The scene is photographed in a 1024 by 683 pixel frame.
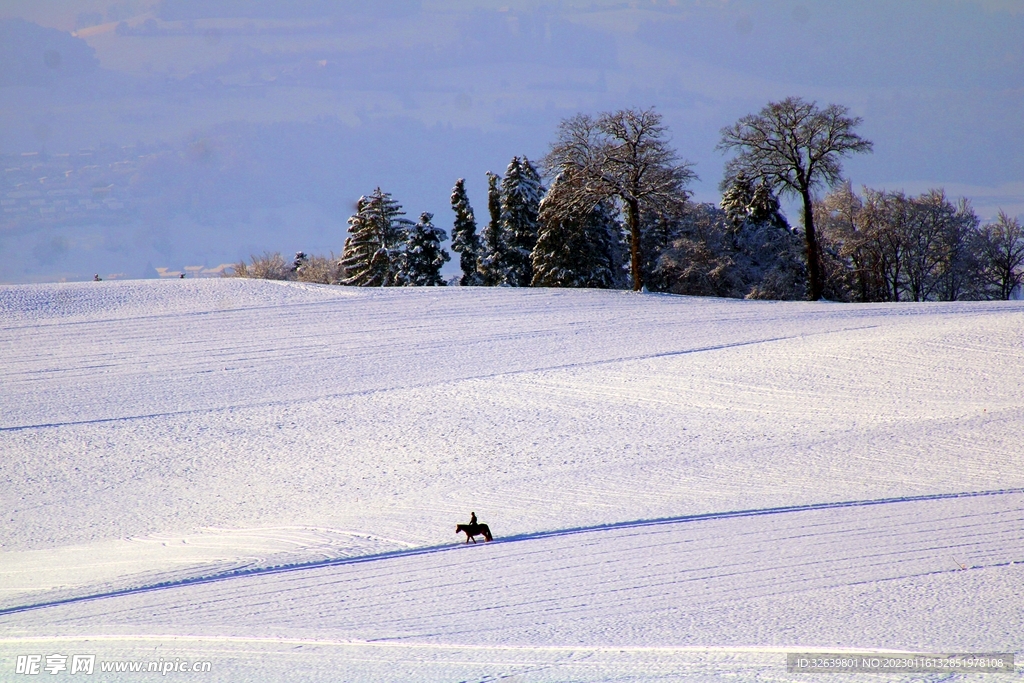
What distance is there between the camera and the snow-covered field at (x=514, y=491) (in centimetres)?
904

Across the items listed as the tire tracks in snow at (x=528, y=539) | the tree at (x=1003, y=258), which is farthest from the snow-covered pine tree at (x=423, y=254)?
the tire tracks in snow at (x=528, y=539)

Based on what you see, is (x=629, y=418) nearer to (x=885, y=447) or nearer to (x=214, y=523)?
(x=885, y=447)

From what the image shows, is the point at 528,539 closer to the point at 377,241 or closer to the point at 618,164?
the point at 618,164

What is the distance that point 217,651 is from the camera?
8.86 m

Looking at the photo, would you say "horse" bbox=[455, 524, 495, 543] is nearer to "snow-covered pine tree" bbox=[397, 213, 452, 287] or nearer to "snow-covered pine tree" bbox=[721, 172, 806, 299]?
"snow-covered pine tree" bbox=[721, 172, 806, 299]

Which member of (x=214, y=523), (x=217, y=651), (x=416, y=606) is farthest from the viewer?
(x=214, y=523)

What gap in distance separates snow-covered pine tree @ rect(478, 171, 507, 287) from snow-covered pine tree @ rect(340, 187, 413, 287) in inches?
209

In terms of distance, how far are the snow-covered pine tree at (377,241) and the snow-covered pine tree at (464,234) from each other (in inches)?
134

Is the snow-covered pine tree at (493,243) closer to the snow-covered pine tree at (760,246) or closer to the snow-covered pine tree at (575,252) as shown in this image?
the snow-covered pine tree at (575,252)

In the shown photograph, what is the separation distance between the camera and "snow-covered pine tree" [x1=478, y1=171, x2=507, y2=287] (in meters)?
51.9

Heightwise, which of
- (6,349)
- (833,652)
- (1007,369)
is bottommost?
(833,652)

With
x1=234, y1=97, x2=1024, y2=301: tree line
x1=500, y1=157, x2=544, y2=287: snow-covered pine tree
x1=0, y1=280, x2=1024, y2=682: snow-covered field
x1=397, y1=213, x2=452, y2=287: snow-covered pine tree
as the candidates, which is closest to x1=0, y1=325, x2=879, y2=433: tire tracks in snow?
x1=0, y1=280, x2=1024, y2=682: snow-covered field

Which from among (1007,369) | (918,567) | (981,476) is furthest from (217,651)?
(1007,369)

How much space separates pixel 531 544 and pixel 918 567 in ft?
16.4
